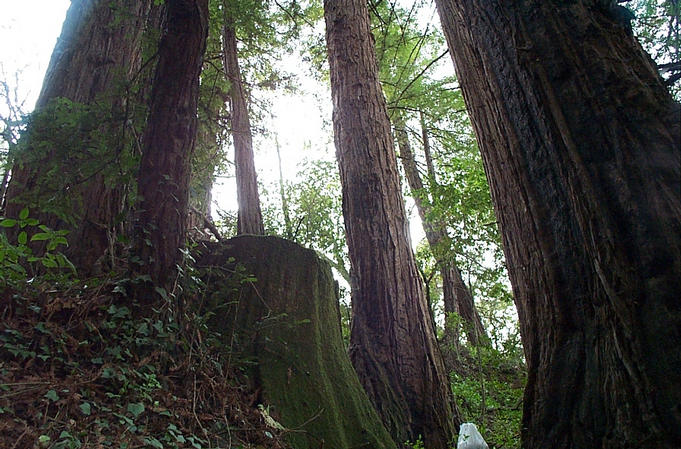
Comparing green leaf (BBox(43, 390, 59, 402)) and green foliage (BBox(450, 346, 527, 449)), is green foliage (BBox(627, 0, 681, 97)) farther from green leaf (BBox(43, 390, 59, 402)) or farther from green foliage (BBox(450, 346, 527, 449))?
green leaf (BBox(43, 390, 59, 402))

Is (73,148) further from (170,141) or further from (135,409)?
(135,409)

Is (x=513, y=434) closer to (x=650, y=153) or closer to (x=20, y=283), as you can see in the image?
(x=650, y=153)

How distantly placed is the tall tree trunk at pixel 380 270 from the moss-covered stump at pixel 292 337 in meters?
0.70

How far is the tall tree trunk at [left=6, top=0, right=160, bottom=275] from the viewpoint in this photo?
11.1ft

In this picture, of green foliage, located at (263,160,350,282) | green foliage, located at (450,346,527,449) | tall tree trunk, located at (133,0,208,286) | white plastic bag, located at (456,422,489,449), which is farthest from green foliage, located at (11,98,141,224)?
green foliage, located at (263,160,350,282)

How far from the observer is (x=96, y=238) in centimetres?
430

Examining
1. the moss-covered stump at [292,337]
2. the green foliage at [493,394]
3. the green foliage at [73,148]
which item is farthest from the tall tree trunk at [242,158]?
the green foliage at [73,148]

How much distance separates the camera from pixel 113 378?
7.67ft

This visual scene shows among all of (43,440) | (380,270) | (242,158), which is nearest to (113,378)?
(43,440)

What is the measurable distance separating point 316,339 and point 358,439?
0.78 metres

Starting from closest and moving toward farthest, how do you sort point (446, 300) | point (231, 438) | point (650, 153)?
point (650, 153) → point (231, 438) → point (446, 300)

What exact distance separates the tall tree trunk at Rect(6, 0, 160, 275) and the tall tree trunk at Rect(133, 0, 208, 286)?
29cm

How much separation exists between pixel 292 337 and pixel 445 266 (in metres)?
3.56

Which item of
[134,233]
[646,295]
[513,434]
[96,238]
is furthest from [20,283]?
[513,434]
